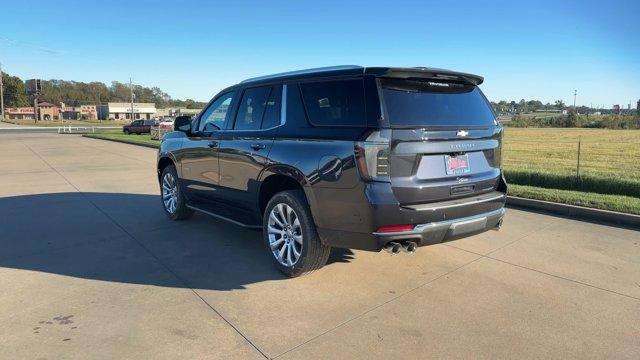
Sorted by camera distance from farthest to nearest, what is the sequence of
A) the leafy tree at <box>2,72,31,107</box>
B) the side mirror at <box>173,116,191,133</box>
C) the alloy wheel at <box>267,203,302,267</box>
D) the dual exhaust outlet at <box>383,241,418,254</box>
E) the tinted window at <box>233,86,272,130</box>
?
the leafy tree at <box>2,72,31,107</box> < the side mirror at <box>173,116,191,133</box> < the tinted window at <box>233,86,272,130</box> < the alloy wheel at <box>267,203,302,267</box> < the dual exhaust outlet at <box>383,241,418,254</box>

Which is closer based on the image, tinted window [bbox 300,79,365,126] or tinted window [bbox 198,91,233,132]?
tinted window [bbox 300,79,365,126]

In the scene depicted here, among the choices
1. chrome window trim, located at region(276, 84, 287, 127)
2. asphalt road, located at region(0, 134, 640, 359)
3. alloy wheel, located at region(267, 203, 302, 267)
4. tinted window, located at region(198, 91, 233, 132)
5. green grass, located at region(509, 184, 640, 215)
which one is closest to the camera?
asphalt road, located at region(0, 134, 640, 359)

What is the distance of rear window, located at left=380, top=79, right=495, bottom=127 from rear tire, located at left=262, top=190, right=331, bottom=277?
1.18m

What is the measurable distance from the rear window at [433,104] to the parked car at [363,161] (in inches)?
0.4

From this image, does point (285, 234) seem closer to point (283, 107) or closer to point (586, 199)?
point (283, 107)

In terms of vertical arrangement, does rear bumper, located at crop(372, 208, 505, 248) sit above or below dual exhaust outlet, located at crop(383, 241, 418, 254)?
above

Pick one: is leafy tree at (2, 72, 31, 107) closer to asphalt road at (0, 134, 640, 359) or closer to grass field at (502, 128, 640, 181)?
grass field at (502, 128, 640, 181)

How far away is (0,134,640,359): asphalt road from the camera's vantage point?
3.18 meters

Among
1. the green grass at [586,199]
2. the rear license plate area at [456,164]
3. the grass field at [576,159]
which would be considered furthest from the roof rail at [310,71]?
the grass field at [576,159]

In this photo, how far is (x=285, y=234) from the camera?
4.42 m

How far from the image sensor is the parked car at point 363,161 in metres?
3.62

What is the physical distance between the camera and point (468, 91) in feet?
14.5

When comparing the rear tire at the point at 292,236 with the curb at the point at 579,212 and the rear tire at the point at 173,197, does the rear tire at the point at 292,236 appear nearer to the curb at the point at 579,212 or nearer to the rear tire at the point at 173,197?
the rear tire at the point at 173,197

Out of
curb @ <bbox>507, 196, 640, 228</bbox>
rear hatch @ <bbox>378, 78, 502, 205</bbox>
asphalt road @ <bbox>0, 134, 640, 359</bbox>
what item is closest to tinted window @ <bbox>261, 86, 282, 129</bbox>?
rear hatch @ <bbox>378, 78, 502, 205</bbox>
